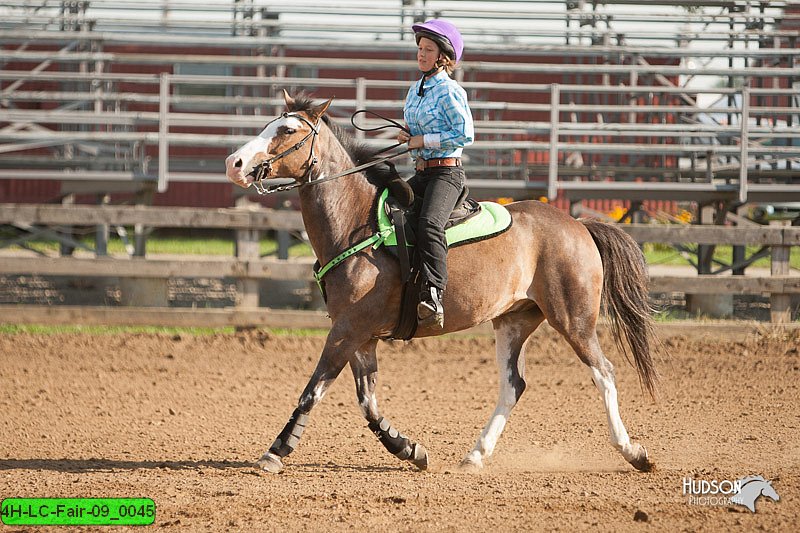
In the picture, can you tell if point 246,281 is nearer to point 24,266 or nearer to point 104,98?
point 24,266

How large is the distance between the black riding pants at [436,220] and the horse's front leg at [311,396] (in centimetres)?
71

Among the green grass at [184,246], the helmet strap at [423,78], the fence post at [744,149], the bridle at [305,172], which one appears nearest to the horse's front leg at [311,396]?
the bridle at [305,172]

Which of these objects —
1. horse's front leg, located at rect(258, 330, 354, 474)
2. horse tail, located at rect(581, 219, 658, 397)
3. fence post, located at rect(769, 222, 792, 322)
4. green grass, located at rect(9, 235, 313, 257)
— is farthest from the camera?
green grass, located at rect(9, 235, 313, 257)

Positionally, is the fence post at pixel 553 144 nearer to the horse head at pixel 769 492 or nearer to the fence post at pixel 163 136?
the fence post at pixel 163 136

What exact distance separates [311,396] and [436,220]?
1345mm

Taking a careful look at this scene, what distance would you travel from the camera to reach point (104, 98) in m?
13.1

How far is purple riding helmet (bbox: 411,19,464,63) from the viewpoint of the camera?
563 centimetres

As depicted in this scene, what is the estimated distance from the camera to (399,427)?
7145 mm

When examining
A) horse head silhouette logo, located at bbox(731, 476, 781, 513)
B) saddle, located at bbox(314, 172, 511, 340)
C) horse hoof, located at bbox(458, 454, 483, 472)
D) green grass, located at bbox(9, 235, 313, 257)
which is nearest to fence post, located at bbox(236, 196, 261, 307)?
saddle, located at bbox(314, 172, 511, 340)

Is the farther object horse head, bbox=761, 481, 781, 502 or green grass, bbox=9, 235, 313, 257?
green grass, bbox=9, 235, 313, 257

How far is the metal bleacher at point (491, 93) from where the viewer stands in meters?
12.6

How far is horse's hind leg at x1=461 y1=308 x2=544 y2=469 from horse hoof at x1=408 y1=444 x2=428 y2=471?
248 millimetres

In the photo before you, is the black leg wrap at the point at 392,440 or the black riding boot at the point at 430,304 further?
the black leg wrap at the point at 392,440

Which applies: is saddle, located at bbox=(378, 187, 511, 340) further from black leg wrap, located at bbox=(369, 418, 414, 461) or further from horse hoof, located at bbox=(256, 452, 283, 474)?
horse hoof, located at bbox=(256, 452, 283, 474)
